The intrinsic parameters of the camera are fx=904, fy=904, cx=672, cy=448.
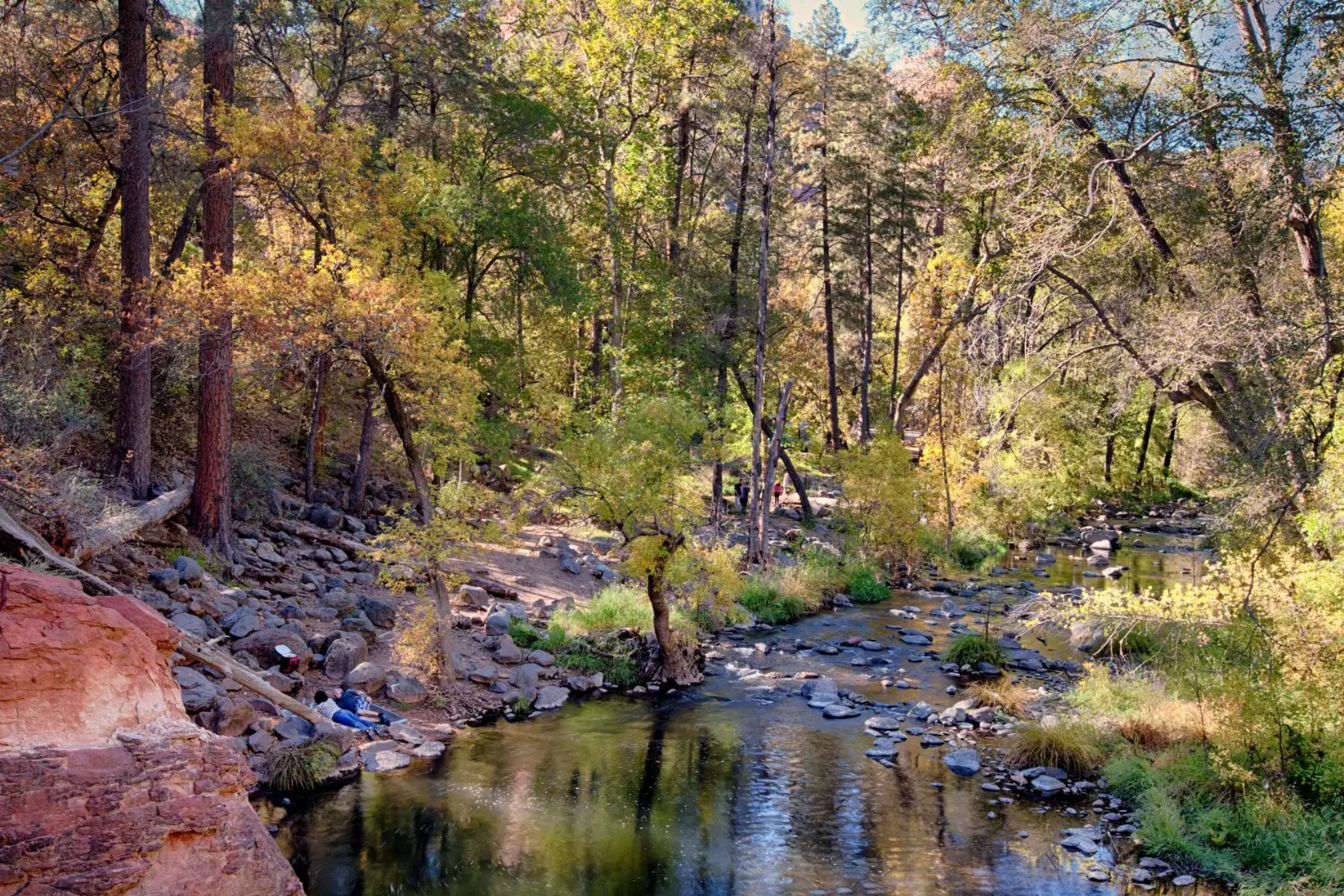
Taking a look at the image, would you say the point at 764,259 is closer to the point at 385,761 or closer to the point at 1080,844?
the point at 385,761

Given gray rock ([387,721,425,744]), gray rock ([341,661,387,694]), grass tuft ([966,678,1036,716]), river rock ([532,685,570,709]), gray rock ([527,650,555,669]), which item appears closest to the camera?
gray rock ([387,721,425,744])

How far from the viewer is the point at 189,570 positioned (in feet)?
42.5

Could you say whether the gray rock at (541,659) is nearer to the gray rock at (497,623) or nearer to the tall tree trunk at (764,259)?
the gray rock at (497,623)

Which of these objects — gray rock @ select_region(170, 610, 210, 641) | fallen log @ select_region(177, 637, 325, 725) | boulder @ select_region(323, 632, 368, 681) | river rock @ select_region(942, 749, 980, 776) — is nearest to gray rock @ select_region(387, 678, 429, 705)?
boulder @ select_region(323, 632, 368, 681)

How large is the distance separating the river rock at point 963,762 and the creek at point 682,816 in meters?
0.14

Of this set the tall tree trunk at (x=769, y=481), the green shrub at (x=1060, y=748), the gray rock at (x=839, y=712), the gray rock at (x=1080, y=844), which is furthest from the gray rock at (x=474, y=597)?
the gray rock at (x=1080, y=844)

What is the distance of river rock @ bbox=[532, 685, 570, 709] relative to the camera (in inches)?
525

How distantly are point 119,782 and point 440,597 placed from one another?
7.36 m

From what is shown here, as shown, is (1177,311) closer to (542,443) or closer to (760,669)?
(760,669)

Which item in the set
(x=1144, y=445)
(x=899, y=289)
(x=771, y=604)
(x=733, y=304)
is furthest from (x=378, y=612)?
(x=1144, y=445)

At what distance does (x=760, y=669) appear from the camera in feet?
51.3

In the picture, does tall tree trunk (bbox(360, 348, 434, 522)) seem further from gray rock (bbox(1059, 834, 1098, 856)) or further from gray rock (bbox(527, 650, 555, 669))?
gray rock (bbox(1059, 834, 1098, 856))

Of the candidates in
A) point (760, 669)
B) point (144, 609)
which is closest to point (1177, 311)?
point (760, 669)

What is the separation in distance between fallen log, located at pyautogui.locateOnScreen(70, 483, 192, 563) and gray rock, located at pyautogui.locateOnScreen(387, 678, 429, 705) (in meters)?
4.05
